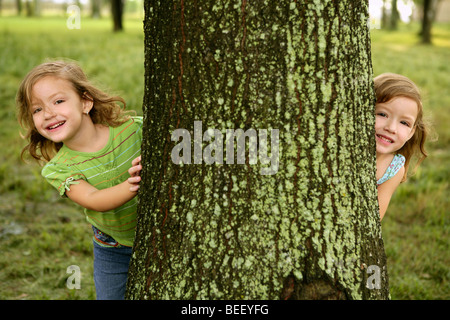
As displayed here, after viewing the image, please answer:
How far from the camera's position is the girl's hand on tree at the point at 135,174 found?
2271 mm

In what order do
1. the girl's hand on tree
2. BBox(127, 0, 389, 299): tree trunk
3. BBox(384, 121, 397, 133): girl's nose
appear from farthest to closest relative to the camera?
BBox(384, 121, 397, 133): girl's nose → the girl's hand on tree → BBox(127, 0, 389, 299): tree trunk

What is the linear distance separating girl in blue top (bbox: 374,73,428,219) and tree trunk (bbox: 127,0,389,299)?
0.54 metres

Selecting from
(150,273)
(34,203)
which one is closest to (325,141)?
(150,273)

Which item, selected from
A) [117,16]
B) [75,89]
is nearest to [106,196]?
[75,89]

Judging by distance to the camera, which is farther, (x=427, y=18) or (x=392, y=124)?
(x=427, y=18)

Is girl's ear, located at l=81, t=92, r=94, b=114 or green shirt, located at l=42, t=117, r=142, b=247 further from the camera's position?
girl's ear, located at l=81, t=92, r=94, b=114

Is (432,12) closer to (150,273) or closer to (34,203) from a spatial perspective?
(34,203)

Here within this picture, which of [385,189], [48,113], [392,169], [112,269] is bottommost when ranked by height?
[112,269]

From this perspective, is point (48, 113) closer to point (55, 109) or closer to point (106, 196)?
point (55, 109)

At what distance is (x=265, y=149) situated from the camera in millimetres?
1904

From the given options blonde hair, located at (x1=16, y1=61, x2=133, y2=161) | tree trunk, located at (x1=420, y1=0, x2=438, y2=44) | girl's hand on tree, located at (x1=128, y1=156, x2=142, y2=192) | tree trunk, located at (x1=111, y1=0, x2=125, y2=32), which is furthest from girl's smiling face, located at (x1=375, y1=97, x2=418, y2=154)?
tree trunk, located at (x1=420, y1=0, x2=438, y2=44)

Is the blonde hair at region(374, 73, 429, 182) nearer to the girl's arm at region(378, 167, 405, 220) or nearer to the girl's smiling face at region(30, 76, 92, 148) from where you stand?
the girl's arm at region(378, 167, 405, 220)

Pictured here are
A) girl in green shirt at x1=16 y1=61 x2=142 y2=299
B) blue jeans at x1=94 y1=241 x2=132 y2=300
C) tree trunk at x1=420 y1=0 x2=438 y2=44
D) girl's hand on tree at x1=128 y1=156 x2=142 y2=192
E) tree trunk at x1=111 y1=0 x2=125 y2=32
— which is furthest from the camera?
tree trunk at x1=420 y1=0 x2=438 y2=44

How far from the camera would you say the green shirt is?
8.01ft
